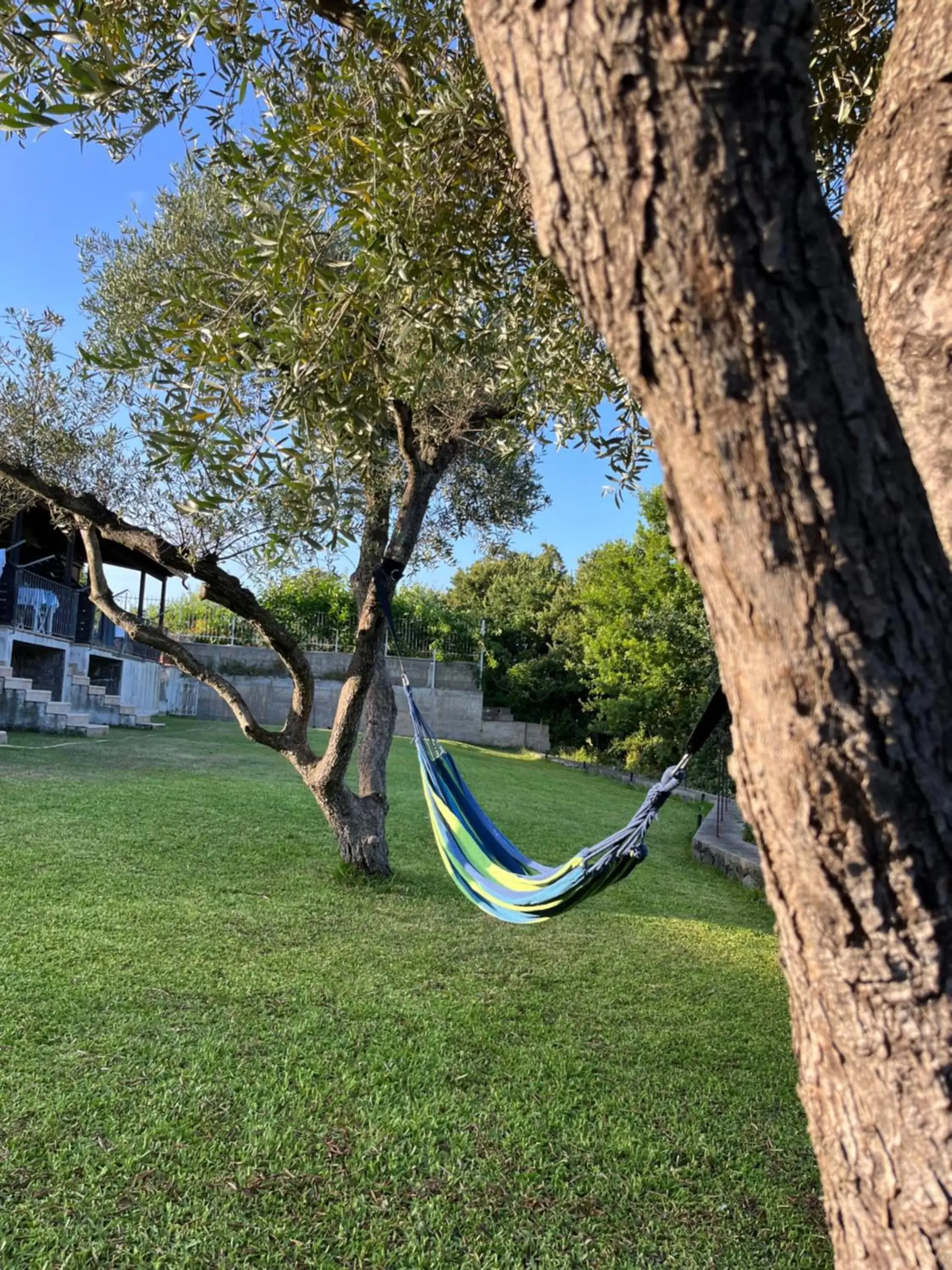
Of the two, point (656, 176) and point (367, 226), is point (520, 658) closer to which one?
point (367, 226)

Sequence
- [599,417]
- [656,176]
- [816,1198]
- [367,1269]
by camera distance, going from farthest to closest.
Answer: [599,417], [816,1198], [367,1269], [656,176]

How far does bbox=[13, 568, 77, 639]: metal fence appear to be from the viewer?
1029cm

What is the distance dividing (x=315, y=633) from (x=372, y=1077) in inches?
570

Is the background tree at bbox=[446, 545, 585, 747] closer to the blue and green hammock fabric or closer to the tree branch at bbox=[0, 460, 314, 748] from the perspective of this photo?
the tree branch at bbox=[0, 460, 314, 748]

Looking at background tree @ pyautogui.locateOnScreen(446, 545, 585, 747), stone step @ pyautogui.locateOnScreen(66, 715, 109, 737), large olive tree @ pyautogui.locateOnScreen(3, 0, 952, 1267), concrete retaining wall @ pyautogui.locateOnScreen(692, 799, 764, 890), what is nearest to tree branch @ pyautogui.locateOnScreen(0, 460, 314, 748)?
concrete retaining wall @ pyautogui.locateOnScreen(692, 799, 764, 890)

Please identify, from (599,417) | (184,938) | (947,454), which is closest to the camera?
(947,454)

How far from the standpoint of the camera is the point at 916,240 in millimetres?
1283

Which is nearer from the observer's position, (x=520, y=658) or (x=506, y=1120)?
(x=506, y=1120)

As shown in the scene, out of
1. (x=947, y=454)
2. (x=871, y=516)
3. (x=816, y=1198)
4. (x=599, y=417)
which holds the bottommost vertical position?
(x=816, y=1198)

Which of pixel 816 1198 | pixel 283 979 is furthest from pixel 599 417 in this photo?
pixel 816 1198

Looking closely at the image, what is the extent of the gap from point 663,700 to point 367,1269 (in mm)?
11931

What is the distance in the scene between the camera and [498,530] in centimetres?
794

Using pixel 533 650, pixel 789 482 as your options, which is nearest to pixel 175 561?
pixel 789 482

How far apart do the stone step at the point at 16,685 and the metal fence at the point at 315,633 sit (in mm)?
5954
